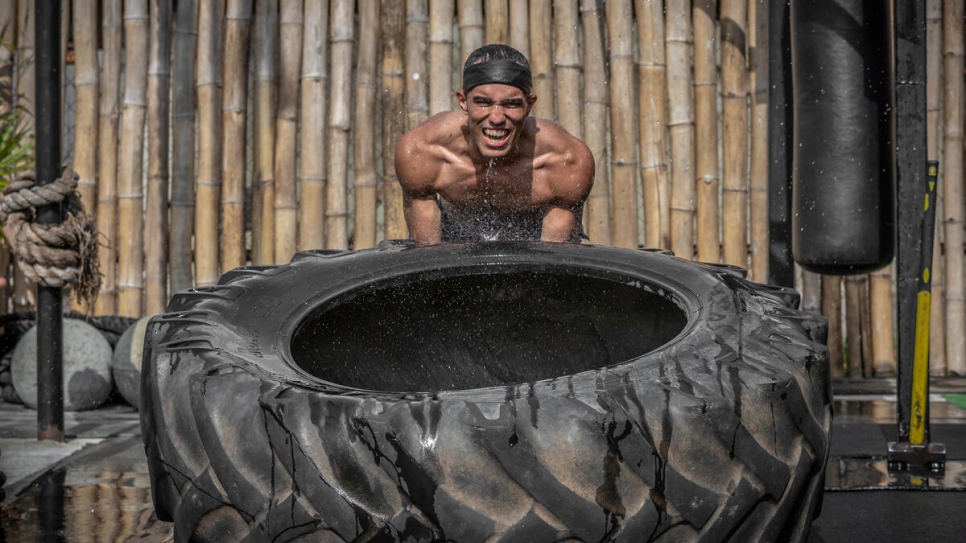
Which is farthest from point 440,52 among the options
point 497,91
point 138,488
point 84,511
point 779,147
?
point 84,511

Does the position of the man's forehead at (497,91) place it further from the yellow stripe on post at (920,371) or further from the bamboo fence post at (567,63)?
the bamboo fence post at (567,63)

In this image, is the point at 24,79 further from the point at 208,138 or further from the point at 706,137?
the point at 706,137

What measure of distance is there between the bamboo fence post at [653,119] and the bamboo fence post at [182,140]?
6.65ft

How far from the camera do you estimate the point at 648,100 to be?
472cm

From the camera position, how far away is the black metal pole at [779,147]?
3.48m

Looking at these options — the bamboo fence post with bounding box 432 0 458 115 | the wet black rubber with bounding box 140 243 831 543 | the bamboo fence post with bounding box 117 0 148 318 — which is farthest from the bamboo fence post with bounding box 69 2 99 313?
the wet black rubber with bounding box 140 243 831 543

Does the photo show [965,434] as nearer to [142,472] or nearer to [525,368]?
[525,368]

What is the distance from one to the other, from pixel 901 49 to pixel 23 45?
12.3ft

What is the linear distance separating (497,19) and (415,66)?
1.41 ft

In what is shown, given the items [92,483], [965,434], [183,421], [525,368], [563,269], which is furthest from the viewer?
[965,434]

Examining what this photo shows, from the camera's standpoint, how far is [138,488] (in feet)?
8.79

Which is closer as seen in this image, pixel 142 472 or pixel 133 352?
pixel 142 472

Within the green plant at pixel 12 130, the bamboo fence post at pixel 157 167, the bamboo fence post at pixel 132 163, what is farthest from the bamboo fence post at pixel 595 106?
the green plant at pixel 12 130

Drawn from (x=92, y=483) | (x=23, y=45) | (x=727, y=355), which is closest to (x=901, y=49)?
(x=727, y=355)
